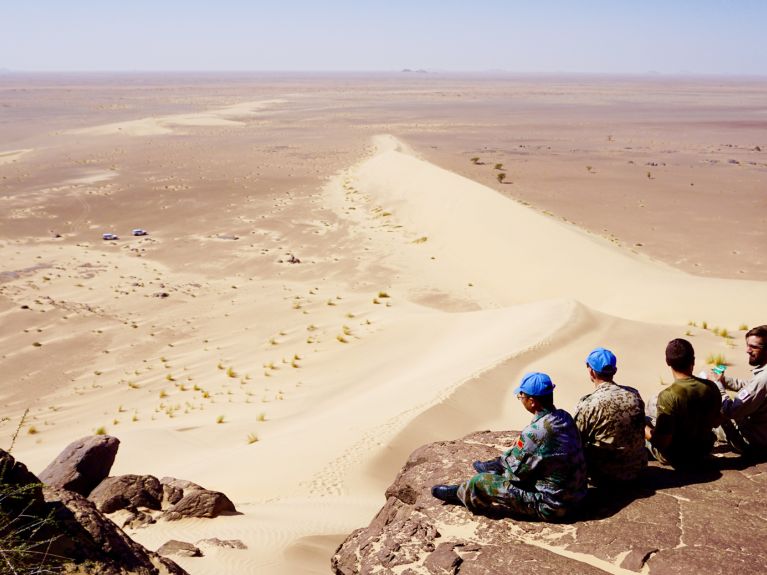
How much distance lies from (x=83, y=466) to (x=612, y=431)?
4981 millimetres

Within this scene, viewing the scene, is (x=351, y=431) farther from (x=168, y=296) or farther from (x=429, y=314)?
(x=168, y=296)

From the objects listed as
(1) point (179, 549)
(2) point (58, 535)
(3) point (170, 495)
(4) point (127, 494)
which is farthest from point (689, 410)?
(4) point (127, 494)

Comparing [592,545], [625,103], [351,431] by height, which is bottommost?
[351,431]

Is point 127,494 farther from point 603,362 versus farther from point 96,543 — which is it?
point 603,362

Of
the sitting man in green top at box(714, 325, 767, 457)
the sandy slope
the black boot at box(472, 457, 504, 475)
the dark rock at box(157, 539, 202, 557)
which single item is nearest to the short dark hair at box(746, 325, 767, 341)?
the sitting man in green top at box(714, 325, 767, 457)

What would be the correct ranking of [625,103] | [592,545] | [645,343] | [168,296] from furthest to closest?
[625,103] → [168,296] → [645,343] → [592,545]

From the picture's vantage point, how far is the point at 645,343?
453 inches

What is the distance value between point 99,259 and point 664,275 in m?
15.4

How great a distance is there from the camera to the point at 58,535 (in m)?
3.79

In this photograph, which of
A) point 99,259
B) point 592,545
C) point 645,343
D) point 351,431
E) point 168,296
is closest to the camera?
point 592,545

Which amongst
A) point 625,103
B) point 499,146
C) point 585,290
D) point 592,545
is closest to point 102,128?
point 499,146

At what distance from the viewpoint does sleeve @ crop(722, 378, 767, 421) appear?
4.79 meters

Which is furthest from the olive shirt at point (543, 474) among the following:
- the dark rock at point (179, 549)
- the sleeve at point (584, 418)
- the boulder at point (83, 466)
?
the boulder at point (83, 466)

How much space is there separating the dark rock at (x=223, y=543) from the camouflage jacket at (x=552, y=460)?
225cm
